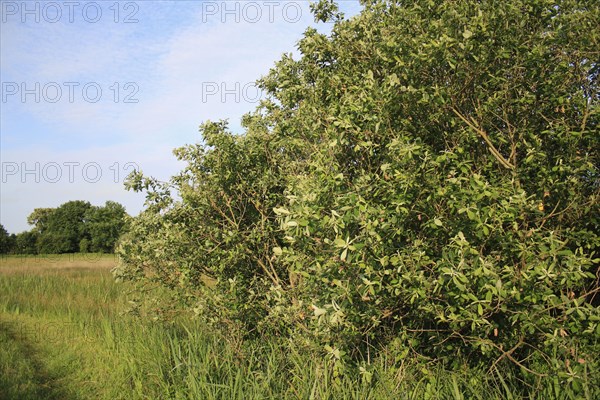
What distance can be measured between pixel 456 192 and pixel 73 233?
96867 mm

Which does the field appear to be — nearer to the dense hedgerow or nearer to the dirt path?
the dirt path

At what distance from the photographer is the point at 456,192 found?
13.8 feet

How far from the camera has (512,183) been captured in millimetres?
4660

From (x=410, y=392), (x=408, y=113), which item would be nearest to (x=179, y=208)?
(x=408, y=113)

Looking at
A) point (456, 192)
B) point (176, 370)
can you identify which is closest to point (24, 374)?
point (176, 370)

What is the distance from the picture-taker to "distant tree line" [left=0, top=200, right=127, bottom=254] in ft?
279

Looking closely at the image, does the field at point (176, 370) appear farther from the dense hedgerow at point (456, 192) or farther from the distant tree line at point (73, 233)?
the distant tree line at point (73, 233)

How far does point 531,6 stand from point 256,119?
4499mm

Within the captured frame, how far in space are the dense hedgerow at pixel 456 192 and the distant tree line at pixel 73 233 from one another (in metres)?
84.2

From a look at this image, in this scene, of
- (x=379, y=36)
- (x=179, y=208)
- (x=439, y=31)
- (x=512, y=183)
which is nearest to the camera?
(x=512, y=183)

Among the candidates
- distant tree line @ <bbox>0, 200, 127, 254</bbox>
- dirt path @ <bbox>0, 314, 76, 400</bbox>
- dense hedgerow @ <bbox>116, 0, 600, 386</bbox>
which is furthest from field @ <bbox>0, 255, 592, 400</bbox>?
distant tree line @ <bbox>0, 200, 127, 254</bbox>

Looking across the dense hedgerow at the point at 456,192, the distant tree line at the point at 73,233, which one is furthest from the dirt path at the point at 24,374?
the distant tree line at the point at 73,233

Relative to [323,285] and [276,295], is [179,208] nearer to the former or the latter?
[276,295]

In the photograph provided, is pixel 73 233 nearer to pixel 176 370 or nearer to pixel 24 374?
pixel 24 374
